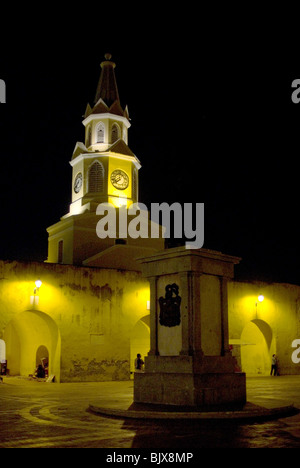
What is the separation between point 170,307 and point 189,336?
3.62 ft

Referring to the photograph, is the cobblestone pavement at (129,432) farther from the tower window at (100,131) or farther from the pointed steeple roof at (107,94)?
the pointed steeple roof at (107,94)

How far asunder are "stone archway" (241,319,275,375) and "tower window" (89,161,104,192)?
13.7 metres

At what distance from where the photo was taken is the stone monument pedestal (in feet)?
45.0

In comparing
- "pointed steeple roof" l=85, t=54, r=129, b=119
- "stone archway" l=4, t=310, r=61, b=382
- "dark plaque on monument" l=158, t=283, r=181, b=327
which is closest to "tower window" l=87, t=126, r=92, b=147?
"pointed steeple roof" l=85, t=54, r=129, b=119

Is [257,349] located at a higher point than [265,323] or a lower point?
lower

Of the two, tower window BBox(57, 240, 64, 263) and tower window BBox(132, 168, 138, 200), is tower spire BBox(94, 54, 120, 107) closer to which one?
tower window BBox(132, 168, 138, 200)

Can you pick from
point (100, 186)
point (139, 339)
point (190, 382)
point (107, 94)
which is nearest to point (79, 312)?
point (139, 339)

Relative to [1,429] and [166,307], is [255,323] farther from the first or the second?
[1,429]

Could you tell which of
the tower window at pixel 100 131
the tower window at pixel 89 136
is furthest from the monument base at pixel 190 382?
the tower window at pixel 89 136

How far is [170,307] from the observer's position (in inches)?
581

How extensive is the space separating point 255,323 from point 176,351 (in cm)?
2055

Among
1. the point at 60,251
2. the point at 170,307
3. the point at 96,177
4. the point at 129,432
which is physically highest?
the point at 96,177

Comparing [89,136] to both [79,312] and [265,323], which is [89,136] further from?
[265,323]
